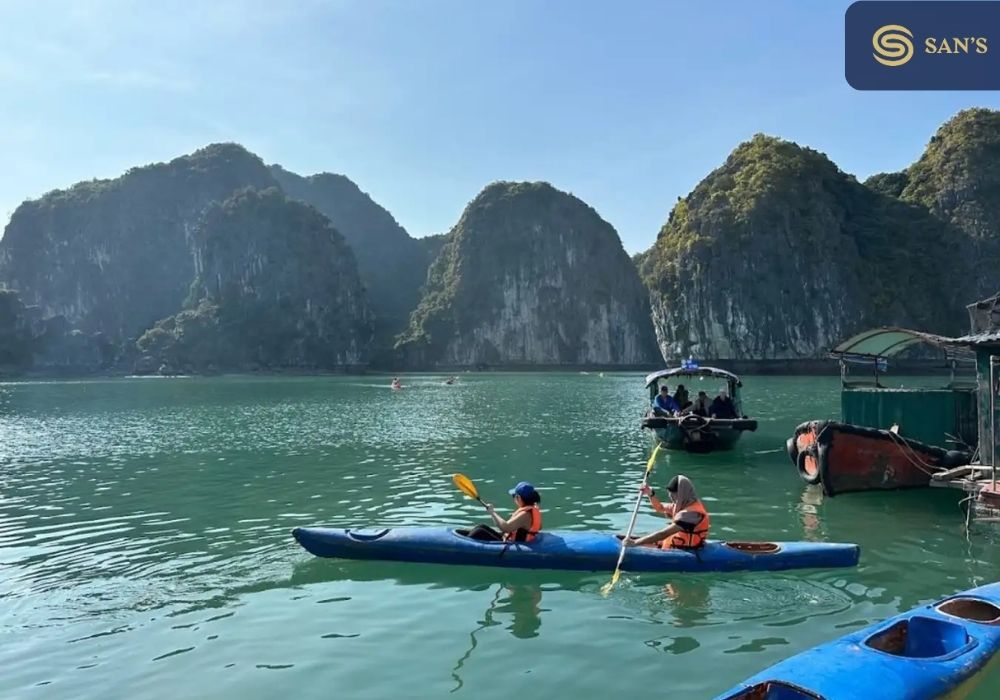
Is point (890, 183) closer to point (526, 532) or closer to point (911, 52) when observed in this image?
point (911, 52)

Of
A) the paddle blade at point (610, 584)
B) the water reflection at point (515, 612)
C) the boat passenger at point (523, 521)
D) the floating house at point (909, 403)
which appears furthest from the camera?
the floating house at point (909, 403)

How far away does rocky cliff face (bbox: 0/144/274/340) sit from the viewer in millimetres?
168500

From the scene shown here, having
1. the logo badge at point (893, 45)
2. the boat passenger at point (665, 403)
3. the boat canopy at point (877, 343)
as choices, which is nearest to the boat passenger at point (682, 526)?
the boat canopy at point (877, 343)

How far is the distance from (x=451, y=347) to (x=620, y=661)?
483 feet

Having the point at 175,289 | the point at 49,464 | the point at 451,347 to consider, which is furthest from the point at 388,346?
the point at 49,464

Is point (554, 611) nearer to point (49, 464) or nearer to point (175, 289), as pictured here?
point (49, 464)

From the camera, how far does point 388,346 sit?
Result: 161 m

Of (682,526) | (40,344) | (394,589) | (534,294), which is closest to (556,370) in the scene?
(534,294)

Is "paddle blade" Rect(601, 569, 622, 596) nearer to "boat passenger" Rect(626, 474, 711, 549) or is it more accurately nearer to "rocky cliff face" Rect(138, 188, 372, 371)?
"boat passenger" Rect(626, 474, 711, 549)

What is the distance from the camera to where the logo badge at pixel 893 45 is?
890 inches

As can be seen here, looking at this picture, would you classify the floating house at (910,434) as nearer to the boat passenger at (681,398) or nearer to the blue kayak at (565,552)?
the blue kayak at (565,552)

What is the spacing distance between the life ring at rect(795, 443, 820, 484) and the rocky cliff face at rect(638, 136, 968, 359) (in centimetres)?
9159

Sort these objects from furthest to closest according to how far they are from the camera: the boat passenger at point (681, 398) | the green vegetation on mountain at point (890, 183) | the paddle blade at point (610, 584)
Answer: the green vegetation on mountain at point (890, 183)
the boat passenger at point (681, 398)
the paddle blade at point (610, 584)

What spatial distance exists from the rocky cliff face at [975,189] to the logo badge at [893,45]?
88.9 m
